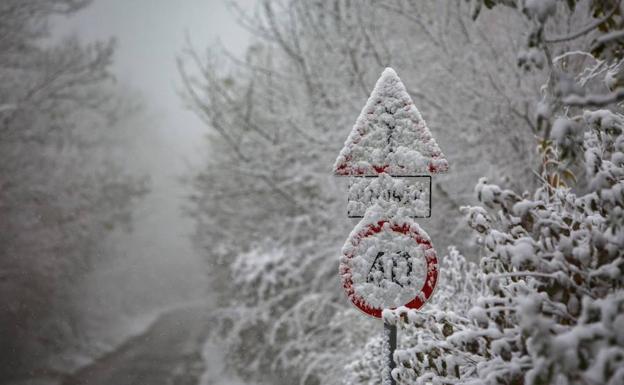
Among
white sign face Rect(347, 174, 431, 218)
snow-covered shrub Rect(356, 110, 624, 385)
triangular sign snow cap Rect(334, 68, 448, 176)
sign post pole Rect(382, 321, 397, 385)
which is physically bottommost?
sign post pole Rect(382, 321, 397, 385)

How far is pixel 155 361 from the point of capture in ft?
47.6

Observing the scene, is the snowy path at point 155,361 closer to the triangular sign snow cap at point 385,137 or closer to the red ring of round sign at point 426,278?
the red ring of round sign at point 426,278

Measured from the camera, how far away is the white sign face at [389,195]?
3576 millimetres

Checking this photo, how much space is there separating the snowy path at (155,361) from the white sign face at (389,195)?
10065 mm

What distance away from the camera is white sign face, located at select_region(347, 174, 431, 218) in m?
3.58

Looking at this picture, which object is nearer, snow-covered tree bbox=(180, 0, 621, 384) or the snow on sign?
snow-covered tree bbox=(180, 0, 621, 384)

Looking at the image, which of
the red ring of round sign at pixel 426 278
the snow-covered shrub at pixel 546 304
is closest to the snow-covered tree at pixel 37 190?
the red ring of round sign at pixel 426 278

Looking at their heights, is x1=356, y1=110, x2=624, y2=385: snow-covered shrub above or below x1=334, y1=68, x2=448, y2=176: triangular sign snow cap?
below

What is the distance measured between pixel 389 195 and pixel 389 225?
206 millimetres

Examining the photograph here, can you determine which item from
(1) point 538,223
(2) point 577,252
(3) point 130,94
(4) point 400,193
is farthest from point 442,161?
(3) point 130,94

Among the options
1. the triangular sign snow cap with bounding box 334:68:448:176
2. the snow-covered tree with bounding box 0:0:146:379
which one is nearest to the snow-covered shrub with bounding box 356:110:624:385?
the triangular sign snow cap with bounding box 334:68:448:176

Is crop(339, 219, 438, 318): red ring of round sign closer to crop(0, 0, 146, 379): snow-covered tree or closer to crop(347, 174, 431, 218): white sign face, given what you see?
crop(347, 174, 431, 218): white sign face

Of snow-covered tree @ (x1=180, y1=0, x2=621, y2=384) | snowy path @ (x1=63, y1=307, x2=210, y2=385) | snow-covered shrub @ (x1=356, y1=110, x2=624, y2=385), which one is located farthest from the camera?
snowy path @ (x1=63, y1=307, x2=210, y2=385)

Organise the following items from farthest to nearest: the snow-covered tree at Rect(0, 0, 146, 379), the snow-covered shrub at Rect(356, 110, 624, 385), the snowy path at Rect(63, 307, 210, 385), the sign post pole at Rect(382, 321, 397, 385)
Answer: the snow-covered tree at Rect(0, 0, 146, 379), the snowy path at Rect(63, 307, 210, 385), the sign post pole at Rect(382, 321, 397, 385), the snow-covered shrub at Rect(356, 110, 624, 385)
